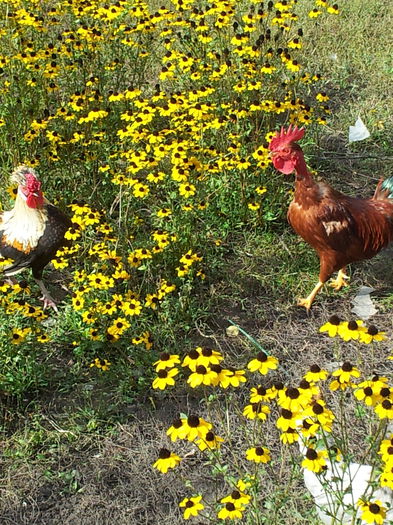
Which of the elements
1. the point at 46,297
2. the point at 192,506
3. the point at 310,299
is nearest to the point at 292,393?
the point at 192,506

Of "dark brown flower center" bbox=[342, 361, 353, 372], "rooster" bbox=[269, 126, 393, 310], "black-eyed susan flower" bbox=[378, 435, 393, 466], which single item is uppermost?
"dark brown flower center" bbox=[342, 361, 353, 372]

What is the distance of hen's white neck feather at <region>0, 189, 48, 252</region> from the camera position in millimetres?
3516

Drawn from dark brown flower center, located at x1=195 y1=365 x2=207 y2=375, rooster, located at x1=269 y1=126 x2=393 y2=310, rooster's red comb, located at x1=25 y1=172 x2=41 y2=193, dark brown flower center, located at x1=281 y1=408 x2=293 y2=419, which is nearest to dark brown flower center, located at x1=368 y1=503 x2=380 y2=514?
dark brown flower center, located at x1=281 y1=408 x2=293 y2=419

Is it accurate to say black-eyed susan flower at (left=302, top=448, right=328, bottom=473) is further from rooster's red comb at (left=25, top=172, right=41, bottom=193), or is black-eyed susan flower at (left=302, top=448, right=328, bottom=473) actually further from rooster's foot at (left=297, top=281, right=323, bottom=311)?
rooster's red comb at (left=25, top=172, right=41, bottom=193)

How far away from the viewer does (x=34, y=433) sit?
3.02 m

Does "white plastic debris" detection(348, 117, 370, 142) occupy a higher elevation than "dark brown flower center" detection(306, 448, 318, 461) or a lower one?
lower

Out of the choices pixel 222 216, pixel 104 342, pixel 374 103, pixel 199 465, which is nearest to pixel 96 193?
pixel 222 216

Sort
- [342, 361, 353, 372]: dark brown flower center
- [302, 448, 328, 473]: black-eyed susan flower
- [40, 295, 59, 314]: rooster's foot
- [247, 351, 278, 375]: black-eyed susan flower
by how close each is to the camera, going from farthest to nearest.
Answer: [40, 295, 59, 314]: rooster's foot → [247, 351, 278, 375]: black-eyed susan flower → [342, 361, 353, 372]: dark brown flower center → [302, 448, 328, 473]: black-eyed susan flower

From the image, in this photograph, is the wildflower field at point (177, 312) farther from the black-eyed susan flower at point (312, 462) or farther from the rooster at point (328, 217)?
the rooster at point (328, 217)

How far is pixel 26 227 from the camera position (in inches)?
139

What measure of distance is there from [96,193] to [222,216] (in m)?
0.77

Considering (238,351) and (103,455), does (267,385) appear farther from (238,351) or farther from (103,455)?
(103,455)

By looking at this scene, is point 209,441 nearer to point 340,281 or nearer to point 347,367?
point 347,367

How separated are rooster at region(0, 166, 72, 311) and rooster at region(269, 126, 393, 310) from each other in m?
1.16
